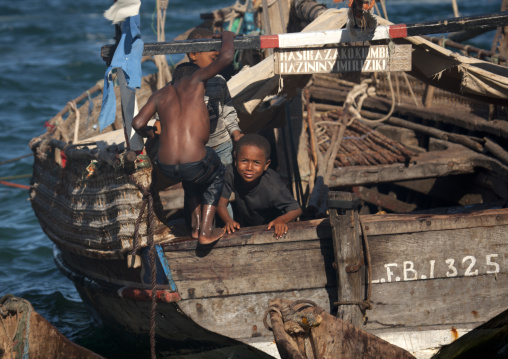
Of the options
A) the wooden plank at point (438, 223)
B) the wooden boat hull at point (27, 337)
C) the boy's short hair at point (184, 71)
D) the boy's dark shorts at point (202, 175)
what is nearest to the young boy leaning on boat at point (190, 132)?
the boy's dark shorts at point (202, 175)

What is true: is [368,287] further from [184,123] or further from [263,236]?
[184,123]

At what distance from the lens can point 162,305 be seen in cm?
506

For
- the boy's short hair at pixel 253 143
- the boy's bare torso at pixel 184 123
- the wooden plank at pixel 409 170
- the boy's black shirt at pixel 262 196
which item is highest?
the boy's bare torso at pixel 184 123

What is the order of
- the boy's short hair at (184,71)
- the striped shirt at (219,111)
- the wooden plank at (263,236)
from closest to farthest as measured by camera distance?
the wooden plank at (263,236)
the boy's short hair at (184,71)
the striped shirt at (219,111)

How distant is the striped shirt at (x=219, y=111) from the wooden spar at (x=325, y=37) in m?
0.60

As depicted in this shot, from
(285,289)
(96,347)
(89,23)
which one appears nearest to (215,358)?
(285,289)

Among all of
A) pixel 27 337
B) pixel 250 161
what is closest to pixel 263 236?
pixel 250 161

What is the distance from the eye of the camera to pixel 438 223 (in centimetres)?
456

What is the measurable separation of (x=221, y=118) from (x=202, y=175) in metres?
0.92

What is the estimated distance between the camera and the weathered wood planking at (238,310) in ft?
15.8

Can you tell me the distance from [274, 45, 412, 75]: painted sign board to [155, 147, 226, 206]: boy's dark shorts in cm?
84

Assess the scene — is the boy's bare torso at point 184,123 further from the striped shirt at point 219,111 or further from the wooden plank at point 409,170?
the wooden plank at point 409,170

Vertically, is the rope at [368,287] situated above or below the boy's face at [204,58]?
below

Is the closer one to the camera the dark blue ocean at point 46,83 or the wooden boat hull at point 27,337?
the wooden boat hull at point 27,337
